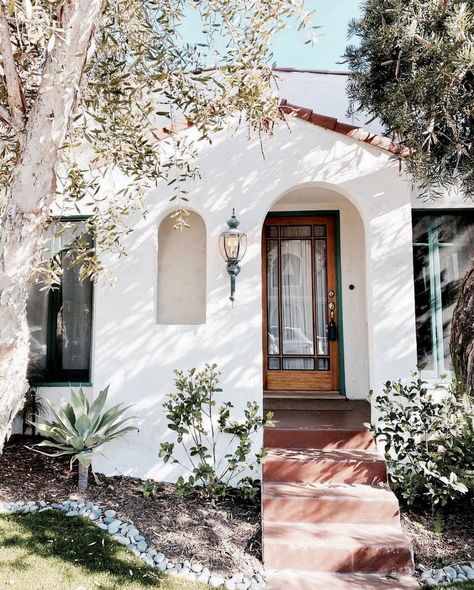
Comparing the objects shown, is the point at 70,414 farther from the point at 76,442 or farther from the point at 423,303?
the point at 423,303

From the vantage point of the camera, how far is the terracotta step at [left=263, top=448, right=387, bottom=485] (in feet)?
16.1

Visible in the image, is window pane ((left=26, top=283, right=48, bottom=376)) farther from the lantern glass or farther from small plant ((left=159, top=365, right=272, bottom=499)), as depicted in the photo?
the lantern glass

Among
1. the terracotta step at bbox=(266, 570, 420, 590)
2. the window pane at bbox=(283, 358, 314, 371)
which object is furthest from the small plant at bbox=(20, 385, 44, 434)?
the terracotta step at bbox=(266, 570, 420, 590)

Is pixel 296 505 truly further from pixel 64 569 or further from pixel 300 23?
pixel 300 23

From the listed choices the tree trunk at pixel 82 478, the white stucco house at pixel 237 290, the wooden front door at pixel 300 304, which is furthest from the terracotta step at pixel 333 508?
the wooden front door at pixel 300 304

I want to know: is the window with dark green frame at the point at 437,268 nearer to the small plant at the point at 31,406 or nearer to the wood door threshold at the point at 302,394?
the wood door threshold at the point at 302,394

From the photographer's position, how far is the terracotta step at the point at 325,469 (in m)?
4.90

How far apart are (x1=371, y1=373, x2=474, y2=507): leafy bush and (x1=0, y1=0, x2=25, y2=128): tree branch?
461 centimetres

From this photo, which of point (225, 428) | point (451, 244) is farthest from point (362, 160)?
point (225, 428)

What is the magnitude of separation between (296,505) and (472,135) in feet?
14.8

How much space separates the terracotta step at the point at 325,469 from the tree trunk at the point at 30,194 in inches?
125

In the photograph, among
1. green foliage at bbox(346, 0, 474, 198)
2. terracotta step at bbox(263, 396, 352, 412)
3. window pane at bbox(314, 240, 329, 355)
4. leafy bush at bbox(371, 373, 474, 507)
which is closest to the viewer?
green foliage at bbox(346, 0, 474, 198)

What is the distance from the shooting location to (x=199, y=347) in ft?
18.4

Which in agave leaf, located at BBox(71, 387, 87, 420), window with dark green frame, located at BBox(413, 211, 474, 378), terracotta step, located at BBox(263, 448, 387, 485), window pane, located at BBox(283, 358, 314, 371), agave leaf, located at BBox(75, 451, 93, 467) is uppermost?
window with dark green frame, located at BBox(413, 211, 474, 378)
